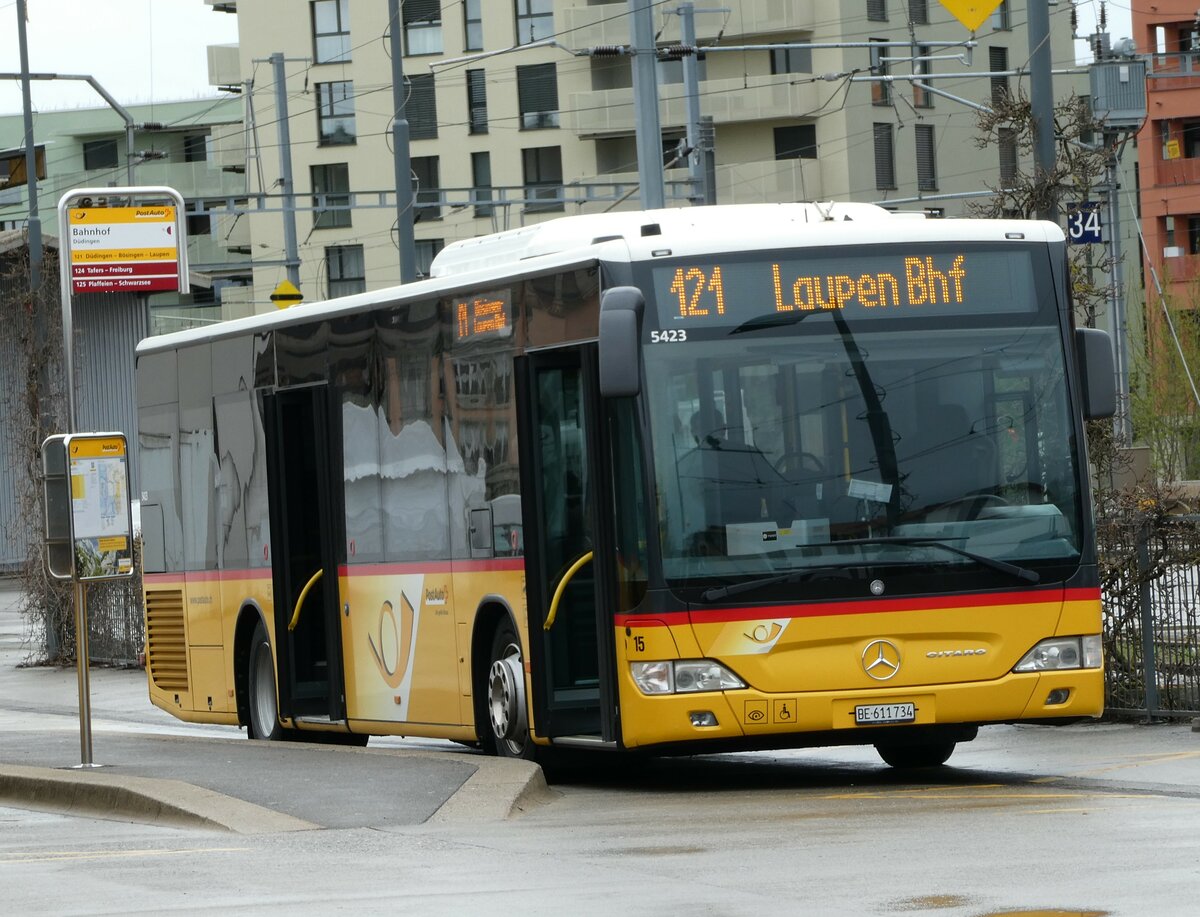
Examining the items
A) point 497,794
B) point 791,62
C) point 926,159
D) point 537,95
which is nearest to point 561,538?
point 497,794

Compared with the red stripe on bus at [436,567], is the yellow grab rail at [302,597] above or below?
below

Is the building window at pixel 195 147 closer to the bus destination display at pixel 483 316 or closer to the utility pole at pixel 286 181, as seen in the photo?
the utility pole at pixel 286 181

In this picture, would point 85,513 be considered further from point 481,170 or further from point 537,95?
point 481,170

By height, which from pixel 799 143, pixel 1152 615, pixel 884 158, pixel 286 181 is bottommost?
pixel 1152 615

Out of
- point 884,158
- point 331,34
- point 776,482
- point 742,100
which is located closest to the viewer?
point 776,482

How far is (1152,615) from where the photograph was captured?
Answer: 16656mm

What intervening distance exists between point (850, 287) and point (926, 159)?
60.8 meters

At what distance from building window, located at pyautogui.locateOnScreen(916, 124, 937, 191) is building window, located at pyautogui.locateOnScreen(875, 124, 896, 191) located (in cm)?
93

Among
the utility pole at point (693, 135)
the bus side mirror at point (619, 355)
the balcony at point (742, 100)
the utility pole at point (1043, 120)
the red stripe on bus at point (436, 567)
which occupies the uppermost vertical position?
the balcony at point (742, 100)

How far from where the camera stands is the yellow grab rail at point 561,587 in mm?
13727

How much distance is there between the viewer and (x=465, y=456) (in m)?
15.0

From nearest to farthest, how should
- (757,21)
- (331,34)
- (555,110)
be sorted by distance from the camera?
(757,21) < (555,110) < (331,34)

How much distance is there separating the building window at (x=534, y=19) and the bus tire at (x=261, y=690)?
197 ft

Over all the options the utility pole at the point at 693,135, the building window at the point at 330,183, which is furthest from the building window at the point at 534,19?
the utility pole at the point at 693,135
